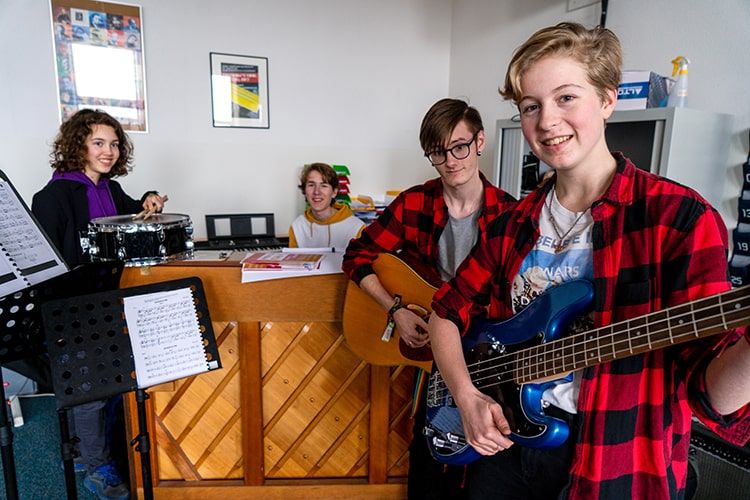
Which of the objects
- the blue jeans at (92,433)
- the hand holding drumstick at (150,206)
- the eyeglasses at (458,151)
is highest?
the eyeglasses at (458,151)

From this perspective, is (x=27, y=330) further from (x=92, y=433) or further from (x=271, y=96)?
(x=271, y=96)

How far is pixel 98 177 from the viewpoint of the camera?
222 cm

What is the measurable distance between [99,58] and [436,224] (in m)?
2.67

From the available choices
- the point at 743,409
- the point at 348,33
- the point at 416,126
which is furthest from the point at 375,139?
the point at 743,409

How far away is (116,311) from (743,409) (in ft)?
4.40

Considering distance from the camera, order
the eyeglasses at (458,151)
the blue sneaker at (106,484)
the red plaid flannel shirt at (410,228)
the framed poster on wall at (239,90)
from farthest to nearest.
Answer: the framed poster on wall at (239,90) → the blue sneaker at (106,484) → the red plaid flannel shirt at (410,228) → the eyeglasses at (458,151)

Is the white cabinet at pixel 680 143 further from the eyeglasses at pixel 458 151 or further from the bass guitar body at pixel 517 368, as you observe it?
the bass guitar body at pixel 517 368

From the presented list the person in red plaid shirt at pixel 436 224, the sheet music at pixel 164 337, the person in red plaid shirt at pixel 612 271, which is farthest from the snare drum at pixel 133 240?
the person in red plaid shirt at pixel 612 271

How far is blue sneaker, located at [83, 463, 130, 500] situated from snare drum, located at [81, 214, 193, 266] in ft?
3.40

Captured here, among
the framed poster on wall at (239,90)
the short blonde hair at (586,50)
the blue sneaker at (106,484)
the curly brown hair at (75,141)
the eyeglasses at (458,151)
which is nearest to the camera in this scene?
the short blonde hair at (586,50)

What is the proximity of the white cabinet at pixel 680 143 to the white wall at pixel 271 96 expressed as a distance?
6.49 feet

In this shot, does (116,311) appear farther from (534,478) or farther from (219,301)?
(534,478)

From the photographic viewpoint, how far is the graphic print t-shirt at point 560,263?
33.8 inches

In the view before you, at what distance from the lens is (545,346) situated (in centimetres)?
90
